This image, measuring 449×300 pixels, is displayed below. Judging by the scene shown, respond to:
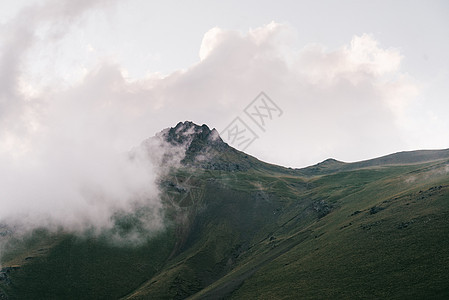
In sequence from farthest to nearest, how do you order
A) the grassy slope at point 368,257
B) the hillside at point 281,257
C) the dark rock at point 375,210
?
the dark rock at point 375,210 → the hillside at point 281,257 → the grassy slope at point 368,257

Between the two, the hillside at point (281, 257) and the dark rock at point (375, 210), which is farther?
the dark rock at point (375, 210)

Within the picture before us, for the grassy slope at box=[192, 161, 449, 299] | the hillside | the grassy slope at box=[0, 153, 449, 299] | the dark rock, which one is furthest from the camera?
the dark rock

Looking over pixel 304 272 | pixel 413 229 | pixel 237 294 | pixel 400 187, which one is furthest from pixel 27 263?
pixel 400 187

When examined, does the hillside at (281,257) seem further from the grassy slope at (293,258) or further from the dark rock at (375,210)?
the dark rock at (375,210)

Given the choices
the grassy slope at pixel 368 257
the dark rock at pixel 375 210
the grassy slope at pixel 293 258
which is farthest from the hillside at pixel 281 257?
the dark rock at pixel 375 210

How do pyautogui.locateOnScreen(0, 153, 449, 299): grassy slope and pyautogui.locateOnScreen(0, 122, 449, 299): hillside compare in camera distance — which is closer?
pyautogui.locateOnScreen(0, 153, 449, 299): grassy slope

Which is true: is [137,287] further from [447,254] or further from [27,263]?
[447,254]

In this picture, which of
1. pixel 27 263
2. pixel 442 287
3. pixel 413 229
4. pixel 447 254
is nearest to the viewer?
pixel 442 287

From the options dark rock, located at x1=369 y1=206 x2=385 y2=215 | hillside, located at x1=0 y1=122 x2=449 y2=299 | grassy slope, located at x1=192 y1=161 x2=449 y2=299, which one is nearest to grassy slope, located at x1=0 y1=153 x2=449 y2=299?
grassy slope, located at x1=192 y1=161 x2=449 y2=299

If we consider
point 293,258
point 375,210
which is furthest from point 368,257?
point 375,210

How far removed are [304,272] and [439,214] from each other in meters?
46.0

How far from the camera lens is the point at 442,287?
5956 cm

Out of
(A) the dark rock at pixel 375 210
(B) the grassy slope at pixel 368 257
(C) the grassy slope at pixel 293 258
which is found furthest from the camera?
(A) the dark rock at pixel 375 210

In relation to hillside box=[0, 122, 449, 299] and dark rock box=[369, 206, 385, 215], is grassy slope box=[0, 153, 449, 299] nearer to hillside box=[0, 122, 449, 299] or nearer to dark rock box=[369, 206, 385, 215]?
hillside box=[0, 122, 449, 299]
